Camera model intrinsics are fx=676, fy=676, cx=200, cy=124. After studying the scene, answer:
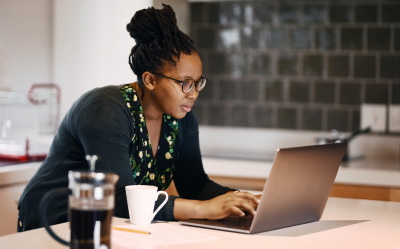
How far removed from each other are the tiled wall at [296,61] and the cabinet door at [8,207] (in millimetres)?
1510

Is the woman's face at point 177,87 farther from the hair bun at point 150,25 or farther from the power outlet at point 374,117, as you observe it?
the power outlet at point 374,117

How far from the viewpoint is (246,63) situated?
4.02 metres

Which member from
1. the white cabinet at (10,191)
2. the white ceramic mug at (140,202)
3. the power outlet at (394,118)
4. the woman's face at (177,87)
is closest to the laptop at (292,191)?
the white ceramic mug at (140,202)

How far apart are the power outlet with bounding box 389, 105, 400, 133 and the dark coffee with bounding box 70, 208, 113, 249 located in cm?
284

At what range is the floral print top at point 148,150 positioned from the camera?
82.2 inches

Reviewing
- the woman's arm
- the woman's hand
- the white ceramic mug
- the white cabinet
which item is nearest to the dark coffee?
the white ceramic mug

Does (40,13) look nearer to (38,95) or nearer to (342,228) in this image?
(38,95)

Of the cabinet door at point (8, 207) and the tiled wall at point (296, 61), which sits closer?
the cabinet door at point (8, 207)

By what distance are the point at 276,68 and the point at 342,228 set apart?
2.26 meters

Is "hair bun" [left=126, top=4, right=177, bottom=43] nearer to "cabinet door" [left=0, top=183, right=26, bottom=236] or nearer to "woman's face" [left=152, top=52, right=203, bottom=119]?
"woman's face" [left=152, top=52, right=203, bottom=119]

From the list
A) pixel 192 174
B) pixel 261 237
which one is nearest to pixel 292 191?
pixel 261 237

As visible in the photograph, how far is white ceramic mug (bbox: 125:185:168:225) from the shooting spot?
1677 mm

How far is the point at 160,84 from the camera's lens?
2.07 m

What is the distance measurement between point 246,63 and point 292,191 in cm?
237
